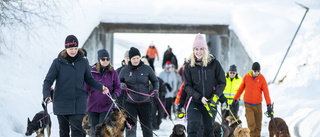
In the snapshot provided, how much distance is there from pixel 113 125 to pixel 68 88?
1.02 metres

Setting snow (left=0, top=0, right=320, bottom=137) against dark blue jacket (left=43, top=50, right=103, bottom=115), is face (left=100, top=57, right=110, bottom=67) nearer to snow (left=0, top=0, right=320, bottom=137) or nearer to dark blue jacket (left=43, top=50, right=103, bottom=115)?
dark blue jacket (left=43, top=50, right=103, bottom=115)

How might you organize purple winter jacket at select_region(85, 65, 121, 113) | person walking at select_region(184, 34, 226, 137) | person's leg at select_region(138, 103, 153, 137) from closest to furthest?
person walking at select_region(184, 34, 226, 137) < purple winter jacket at select_region(85, 65, 121, 113) < person's leg at select_region(138, 103, 153, 137)

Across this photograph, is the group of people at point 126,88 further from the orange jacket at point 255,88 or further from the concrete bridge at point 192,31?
the concrete bridge at point 192,31

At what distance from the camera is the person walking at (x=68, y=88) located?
569 centimetres

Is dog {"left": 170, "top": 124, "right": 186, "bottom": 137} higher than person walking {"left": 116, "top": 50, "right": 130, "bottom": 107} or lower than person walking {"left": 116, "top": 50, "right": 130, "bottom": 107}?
lower

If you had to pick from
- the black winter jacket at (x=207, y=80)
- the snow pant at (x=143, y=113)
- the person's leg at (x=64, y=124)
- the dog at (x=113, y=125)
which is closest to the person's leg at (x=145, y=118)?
the snow pant at (x=143, y=113)

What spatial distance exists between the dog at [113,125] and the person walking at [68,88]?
1.38 ft

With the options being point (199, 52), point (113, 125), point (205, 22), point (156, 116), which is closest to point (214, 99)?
point (199, 52)

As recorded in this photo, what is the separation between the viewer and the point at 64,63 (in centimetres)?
576

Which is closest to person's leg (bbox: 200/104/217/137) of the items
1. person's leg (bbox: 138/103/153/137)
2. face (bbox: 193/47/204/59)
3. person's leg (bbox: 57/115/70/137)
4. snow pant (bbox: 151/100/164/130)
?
face (bbox: 193/47/204/59)

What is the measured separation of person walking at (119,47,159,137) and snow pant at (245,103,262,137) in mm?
2553

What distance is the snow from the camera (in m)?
9.91

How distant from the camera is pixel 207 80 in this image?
6211 mm

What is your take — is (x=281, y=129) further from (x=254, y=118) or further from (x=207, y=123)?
(x=207, y=123)
